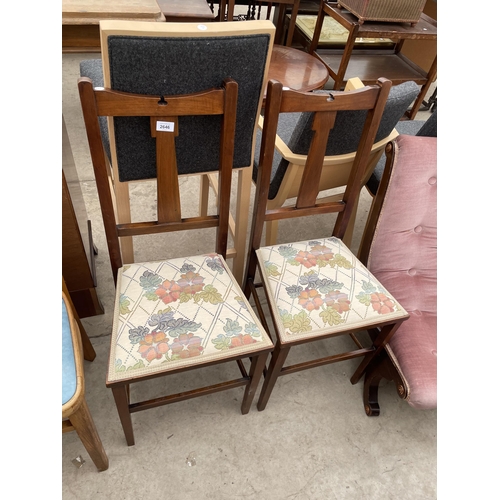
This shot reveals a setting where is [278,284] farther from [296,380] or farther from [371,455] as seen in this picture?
[371,455]

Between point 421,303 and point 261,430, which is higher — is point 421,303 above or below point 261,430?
above

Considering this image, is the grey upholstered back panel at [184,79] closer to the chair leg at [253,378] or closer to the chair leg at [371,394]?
the chair leg at [253,378]

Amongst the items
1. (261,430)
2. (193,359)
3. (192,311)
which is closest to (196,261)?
(192,311)

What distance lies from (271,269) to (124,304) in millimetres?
477

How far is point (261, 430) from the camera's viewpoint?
1.42 meters

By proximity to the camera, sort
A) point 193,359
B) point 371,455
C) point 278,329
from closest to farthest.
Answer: point 193,359
point 278,329
point 371,455

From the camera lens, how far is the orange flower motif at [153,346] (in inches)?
40.2

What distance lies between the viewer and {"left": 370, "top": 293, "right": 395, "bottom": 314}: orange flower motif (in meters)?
1.24

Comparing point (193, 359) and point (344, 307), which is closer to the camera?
point (193, 359)

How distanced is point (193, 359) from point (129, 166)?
1.98 feet

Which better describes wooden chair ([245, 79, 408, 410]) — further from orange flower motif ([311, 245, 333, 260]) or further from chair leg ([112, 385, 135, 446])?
chair leg ([112, 385, 135, 446])

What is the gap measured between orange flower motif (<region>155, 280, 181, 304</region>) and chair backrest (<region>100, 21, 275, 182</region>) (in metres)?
0.35

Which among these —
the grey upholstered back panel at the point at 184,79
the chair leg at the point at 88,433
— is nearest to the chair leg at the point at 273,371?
the chair leg at the point at 88,433

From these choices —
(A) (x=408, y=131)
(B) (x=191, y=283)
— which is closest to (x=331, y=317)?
(B) (x=191, y=283)
